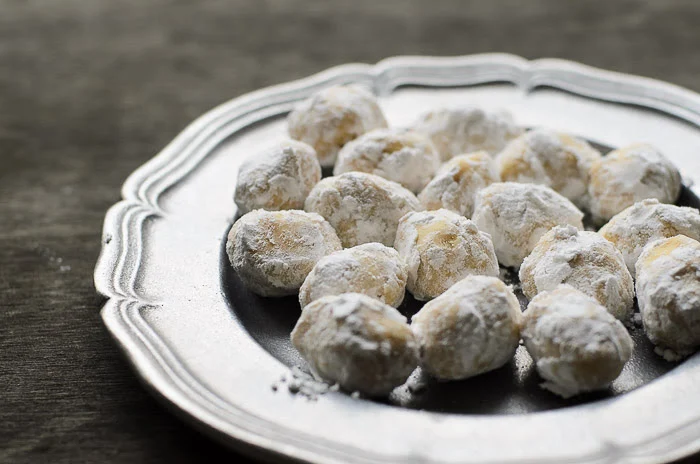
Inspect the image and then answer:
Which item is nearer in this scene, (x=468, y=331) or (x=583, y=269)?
(x=468, y=331)

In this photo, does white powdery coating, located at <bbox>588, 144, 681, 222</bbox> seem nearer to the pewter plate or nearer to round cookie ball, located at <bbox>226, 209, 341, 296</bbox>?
the pewter plate

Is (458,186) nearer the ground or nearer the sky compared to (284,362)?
nearer the sky

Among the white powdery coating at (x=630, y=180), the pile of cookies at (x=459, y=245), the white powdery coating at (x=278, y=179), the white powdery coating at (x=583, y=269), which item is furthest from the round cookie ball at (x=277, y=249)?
the white powdery coating at (x=630, y=180)

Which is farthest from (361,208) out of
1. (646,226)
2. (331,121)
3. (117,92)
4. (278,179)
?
(117,92)

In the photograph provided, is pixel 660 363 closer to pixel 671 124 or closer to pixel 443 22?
pixel 671 124

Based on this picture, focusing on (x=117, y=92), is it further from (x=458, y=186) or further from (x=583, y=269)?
(x=583, y=269)

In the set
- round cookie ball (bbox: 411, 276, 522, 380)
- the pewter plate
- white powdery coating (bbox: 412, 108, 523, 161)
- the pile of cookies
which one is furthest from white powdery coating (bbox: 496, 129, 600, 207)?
round cookie ball (bbox: 411, 276, 522, 380)

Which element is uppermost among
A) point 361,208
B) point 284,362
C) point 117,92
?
point 361,208
